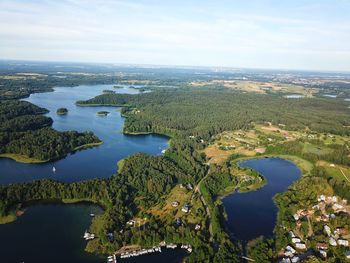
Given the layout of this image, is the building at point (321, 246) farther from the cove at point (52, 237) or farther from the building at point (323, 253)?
the cove at point (52, 237)

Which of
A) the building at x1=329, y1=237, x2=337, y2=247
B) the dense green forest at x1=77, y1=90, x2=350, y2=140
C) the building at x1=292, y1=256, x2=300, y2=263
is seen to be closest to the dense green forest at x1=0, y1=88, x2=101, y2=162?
the dense green forest at x1=77, y1=90, x2=350, y2=140

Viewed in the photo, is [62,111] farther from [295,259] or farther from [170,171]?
[295,259]

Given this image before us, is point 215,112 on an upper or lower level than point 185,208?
upper

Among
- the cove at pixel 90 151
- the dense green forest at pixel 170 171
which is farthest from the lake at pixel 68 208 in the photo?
the dense green forest at pixel 170 171

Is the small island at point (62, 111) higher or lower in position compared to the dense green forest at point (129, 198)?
higher

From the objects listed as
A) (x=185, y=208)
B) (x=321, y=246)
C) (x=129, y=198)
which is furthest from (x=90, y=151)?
(x=321, y=246)

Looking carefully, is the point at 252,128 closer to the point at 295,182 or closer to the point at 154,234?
the point at 295,182
